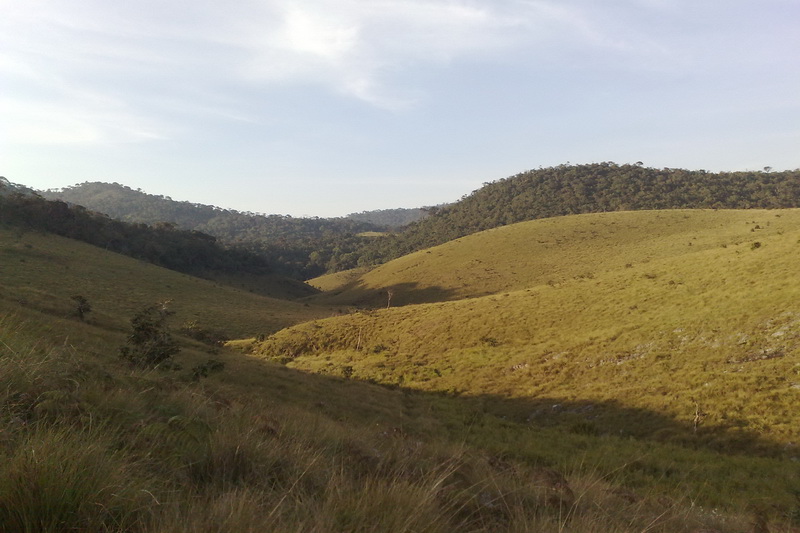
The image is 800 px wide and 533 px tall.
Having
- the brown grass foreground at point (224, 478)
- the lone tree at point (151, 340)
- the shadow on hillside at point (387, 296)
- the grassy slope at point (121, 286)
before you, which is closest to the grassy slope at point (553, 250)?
the shadow on hillside at point (387, 296)

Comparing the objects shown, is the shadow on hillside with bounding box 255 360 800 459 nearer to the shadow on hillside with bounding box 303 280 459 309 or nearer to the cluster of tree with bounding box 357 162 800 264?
the shadow on hillside with bounding box 303 280 459 309

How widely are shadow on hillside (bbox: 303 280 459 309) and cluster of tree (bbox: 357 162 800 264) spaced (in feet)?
181

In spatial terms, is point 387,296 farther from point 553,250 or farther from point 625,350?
point 625,350

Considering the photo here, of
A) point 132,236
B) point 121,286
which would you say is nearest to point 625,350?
point 121,286

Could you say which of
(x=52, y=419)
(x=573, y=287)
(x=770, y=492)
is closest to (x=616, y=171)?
(x=573, y=287)

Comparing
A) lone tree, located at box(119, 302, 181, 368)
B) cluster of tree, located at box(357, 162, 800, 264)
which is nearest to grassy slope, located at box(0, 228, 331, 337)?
lone tree, located at box(119, 302, 181, 368)

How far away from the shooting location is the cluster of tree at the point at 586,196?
116250 mm

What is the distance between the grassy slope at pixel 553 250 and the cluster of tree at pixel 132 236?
125ft

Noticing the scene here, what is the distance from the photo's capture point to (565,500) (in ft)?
13.2

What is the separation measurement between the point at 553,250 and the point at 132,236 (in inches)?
3829

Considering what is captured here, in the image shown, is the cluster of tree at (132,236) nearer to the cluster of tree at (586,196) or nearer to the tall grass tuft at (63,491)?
the cluster of tree at (586,196)

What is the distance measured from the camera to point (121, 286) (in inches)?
2098

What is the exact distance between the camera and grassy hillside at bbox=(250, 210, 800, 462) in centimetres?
1454

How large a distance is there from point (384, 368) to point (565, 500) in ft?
80.8
